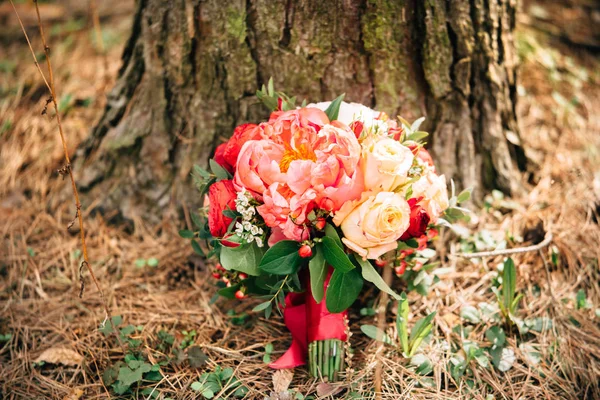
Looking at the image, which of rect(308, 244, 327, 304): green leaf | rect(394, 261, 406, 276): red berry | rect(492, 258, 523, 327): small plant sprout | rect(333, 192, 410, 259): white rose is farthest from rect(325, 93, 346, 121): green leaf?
rect(492, 258, 523, 327): small plant sprout

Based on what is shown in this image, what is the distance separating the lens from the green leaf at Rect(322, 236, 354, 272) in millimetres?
1507

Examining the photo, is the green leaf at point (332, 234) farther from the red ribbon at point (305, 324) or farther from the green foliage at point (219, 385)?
the green foliage at point (219, 385)

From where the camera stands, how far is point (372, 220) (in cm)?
146

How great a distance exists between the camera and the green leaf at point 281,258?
1551 mm

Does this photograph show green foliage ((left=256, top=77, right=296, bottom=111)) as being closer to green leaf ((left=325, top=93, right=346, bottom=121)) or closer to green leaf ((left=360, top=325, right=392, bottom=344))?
green leaf ((left=325, top=93, right=346, bottom=121))

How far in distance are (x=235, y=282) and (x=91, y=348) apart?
1.82 ft

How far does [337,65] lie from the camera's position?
2010mm

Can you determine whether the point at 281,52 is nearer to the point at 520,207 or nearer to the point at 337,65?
the point at 337,65

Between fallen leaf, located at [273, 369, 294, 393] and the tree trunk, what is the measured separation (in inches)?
34.8

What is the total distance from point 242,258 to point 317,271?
23 centimetres

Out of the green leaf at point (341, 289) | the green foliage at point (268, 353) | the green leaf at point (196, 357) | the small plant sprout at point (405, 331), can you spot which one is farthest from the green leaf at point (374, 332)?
the green leaf at point (196, 357)

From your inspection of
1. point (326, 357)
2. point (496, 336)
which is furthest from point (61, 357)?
point (496, 336)

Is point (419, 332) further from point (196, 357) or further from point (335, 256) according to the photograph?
point (196, 357)

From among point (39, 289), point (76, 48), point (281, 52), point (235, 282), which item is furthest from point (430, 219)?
point (76, 48)
